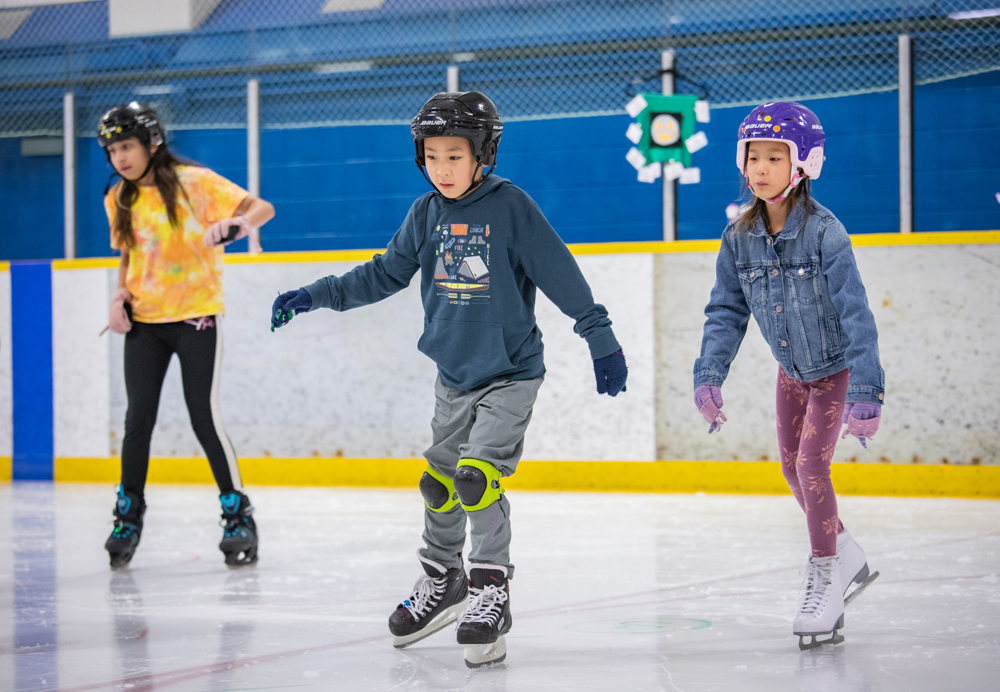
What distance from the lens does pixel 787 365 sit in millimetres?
2207

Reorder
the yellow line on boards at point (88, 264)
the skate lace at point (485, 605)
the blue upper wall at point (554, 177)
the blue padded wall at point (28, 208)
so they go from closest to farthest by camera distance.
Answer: the skate lace at point (485, 605) < the yellow line on boards at point (88, 264) < the blue upper wall at point (554, 177) < the blue padded wall at point (28, 208)

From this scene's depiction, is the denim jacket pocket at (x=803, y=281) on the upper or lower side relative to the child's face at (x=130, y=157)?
lower

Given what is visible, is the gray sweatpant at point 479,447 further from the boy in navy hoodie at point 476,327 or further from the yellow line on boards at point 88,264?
the yellow line on boards at point 88,264

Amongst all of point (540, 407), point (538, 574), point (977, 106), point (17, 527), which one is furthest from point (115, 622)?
point (977, 106)

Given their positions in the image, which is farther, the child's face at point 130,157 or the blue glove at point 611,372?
the child's face at point 130,157

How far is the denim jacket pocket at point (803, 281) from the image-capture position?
2119mm

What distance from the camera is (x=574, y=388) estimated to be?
484 cm

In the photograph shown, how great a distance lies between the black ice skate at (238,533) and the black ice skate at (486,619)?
1226mm

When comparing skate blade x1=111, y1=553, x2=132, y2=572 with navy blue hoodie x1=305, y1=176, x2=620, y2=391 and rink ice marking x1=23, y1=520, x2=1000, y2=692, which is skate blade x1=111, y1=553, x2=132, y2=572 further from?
navy blue hoodie x1=305, y1=176, x2=620, y2=391

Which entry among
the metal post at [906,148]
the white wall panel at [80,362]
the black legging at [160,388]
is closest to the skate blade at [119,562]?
the black legging at [160,388]

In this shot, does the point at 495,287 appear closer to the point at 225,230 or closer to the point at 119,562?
the point at 225,230

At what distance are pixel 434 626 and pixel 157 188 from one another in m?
1.73

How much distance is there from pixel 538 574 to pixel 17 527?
2.19 m

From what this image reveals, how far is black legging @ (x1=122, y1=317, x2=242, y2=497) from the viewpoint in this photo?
3.10 meters
